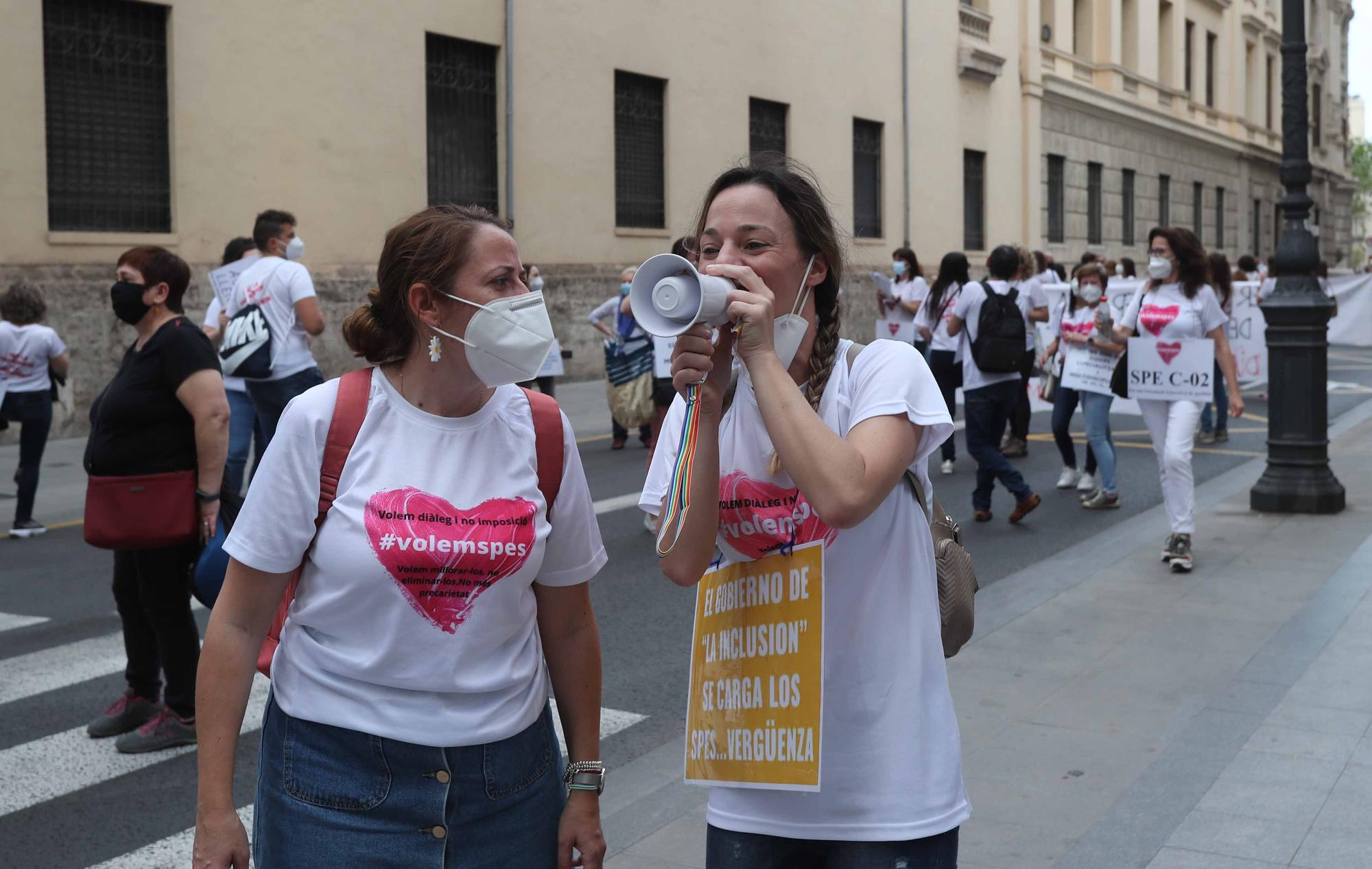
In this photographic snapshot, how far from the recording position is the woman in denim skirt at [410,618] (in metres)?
2.32

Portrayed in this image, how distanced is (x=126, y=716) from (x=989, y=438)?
6007mm

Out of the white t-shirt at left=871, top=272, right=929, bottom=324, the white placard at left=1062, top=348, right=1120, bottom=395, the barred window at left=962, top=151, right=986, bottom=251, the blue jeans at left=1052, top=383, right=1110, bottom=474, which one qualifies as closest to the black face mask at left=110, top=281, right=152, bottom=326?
the white placard at left=1062, top=348, right=1120, bottom=395

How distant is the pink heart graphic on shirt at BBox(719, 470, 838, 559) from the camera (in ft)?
7.72

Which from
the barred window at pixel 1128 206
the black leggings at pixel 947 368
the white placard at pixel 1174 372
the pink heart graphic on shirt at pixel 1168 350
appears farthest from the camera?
the barred window at pixel 1128 206

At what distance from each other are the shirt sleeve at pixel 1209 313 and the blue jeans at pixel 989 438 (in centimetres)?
151

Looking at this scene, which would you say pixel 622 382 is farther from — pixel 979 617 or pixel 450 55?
pixel 450 55

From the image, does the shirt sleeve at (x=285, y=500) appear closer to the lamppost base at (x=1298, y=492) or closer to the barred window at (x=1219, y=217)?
the lamppost base at (x=1298, y=492)

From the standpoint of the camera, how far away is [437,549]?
7.64 feet

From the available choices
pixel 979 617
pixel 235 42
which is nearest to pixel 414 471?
pixel 979 617

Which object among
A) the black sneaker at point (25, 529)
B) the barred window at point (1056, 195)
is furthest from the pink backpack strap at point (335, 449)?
the barred window at point (1056, 195)

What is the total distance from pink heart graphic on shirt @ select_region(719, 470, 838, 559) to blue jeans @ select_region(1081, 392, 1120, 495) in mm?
8240

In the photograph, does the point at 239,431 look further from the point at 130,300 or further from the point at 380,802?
the point at 380,802

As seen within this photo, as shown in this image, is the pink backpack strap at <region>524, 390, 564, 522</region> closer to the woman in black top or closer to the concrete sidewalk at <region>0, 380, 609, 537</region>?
the woman in black top

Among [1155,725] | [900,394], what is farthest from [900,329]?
[900,394]
